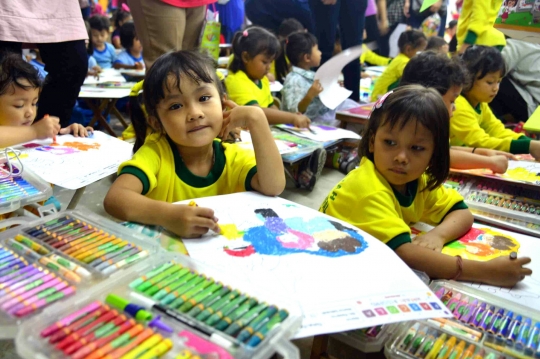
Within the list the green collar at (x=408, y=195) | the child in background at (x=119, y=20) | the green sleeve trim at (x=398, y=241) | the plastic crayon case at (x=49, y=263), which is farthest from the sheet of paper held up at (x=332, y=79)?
the child in background at (x=119, y=20)

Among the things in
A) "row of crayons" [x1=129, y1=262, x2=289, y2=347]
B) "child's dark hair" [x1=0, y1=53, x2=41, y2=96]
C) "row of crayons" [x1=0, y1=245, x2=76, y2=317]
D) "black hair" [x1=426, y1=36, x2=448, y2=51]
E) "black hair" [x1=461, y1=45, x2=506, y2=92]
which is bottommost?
"black hair" [x1=426, y1=36, x2=448, y2=51]

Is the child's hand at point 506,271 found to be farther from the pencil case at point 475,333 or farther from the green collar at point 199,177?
the green collar at point 199,177

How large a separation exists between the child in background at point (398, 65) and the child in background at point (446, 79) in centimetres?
112

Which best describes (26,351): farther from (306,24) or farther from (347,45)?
(306,24)

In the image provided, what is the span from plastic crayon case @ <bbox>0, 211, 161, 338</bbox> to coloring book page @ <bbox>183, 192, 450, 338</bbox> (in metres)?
0.14

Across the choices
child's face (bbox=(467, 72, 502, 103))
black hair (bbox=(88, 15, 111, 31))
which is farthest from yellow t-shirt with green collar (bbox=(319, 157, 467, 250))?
black hair (bbox=(88, 15, 111, 31))

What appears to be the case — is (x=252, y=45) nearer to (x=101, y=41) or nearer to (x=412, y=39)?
(x=412, y=39)

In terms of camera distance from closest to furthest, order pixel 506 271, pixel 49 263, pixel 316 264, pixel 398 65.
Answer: pixel 49 263 → pixel 316 264 → pixel 506 271 → pixel 398 65

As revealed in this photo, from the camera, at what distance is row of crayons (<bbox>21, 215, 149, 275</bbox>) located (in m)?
0.74

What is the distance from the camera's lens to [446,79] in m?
1.81

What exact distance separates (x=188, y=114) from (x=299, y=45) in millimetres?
1975

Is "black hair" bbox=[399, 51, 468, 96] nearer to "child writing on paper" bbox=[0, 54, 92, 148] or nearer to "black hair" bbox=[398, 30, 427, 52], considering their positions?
"child writing on paper" bbox=[0, 54, 92, 148]

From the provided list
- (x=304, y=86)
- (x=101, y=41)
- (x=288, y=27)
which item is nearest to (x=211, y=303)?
(x=304, y=86)

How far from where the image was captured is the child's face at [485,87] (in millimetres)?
2107
